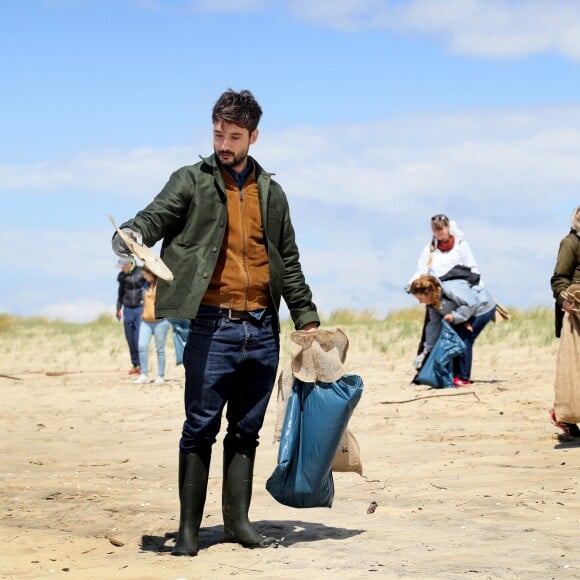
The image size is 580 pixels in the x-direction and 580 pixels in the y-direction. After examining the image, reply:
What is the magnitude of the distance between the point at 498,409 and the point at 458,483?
169 inches

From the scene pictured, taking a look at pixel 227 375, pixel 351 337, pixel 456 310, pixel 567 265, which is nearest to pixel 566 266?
pixel 567 265

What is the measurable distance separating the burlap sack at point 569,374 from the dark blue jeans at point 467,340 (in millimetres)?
4297

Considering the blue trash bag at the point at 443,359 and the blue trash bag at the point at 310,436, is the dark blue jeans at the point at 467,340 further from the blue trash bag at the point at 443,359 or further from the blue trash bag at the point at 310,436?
the blue trash bag at the point at 310,436

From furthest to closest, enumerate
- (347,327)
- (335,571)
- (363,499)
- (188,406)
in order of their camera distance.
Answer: (347,327) < (363,499) < (188,406) < (335,571)

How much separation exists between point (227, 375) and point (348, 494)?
230 cm

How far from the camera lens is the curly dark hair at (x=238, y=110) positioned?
18.9 feet

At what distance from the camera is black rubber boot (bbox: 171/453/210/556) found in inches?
230

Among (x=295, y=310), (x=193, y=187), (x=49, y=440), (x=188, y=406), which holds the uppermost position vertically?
(x=193, y=187)

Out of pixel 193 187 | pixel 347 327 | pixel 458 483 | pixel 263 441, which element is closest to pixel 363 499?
pixel 458 483

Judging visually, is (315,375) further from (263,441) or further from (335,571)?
(263,441)

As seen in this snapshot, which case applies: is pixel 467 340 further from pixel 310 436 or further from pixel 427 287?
pixel 310 436

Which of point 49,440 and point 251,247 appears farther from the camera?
point 49,440

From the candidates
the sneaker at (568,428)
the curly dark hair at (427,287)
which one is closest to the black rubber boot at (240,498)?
the sneaker at (568,428)

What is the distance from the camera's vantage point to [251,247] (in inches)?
229
